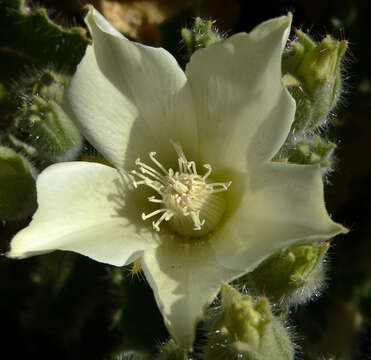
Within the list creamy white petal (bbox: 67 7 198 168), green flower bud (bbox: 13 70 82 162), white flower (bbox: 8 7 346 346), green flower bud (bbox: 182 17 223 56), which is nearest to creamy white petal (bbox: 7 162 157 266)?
white flower (bbox: 8 7 346 346)

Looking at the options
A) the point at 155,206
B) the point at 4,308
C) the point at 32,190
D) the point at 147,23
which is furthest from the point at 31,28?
the point at 4,308

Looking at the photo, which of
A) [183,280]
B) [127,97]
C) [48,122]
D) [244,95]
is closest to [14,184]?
[48,122]

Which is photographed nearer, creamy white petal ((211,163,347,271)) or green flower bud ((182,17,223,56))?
creamy white petal ((211,163,347,271))

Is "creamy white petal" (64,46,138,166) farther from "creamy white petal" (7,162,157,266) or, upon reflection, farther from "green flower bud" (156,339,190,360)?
"green flower bud" (156,339,190,360)

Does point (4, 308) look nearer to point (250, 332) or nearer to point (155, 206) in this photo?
point (155, 206)

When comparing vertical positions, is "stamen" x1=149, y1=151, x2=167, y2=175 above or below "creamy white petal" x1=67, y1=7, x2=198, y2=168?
below

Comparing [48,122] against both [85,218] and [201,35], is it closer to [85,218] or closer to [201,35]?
[85,218]

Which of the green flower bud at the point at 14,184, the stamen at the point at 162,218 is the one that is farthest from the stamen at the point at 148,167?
the green flower bud at the point at 14,184
